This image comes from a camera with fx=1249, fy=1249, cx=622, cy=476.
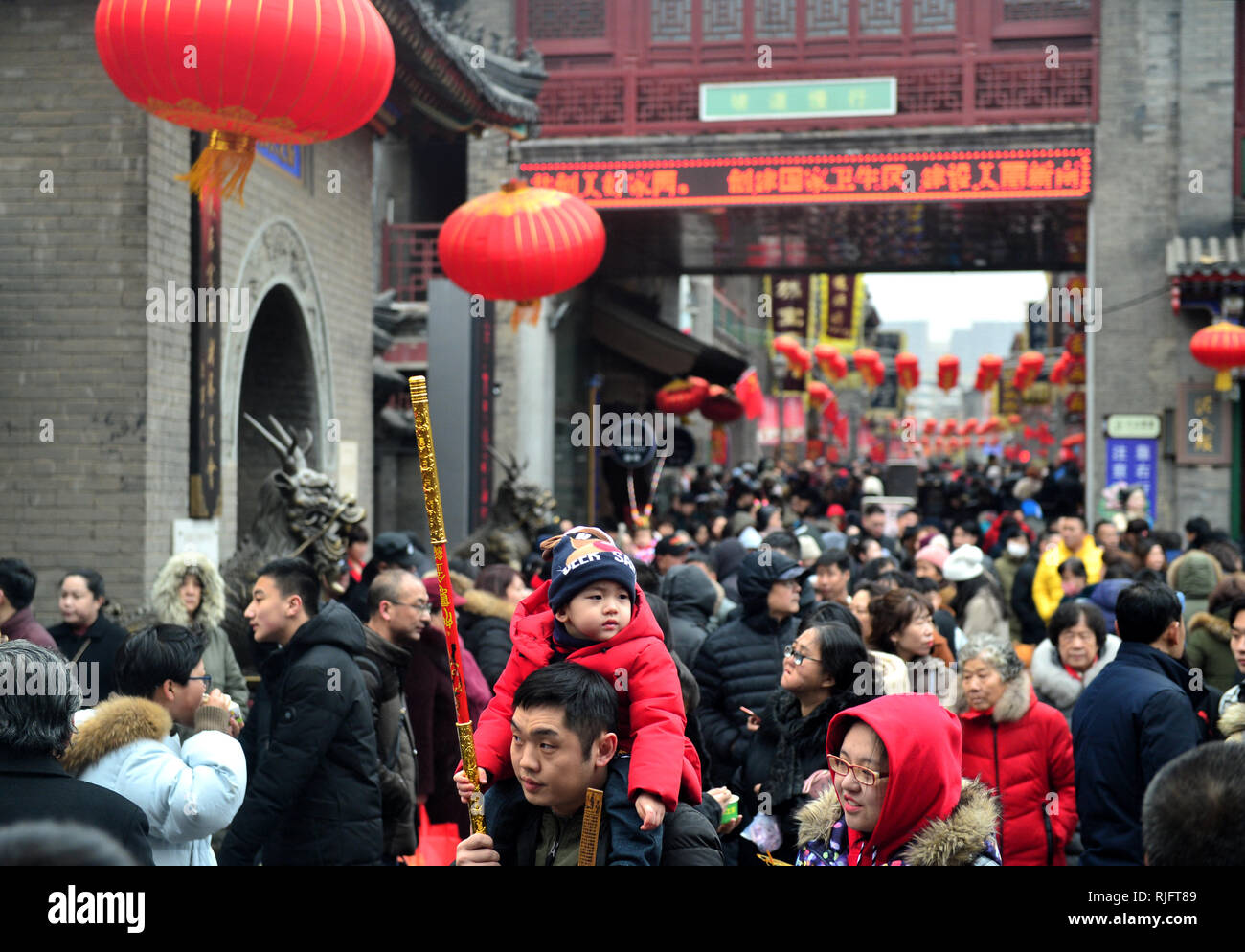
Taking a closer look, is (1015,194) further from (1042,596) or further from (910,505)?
(1042,596)

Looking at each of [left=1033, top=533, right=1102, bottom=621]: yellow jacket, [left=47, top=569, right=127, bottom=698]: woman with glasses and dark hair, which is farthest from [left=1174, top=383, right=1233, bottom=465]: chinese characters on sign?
[left=47, top=569, right=127, bottom=698]: woman with glasses and dark hair

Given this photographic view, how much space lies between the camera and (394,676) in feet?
15.9

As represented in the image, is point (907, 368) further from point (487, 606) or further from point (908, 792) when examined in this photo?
point (908, 792)

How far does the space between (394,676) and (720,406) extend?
19.5 meters

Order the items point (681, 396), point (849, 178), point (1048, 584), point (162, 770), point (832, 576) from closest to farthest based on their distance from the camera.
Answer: point (162, 770) → point (832, 576) → point (1048, 584) → point (849, 178) → point (681, 396)

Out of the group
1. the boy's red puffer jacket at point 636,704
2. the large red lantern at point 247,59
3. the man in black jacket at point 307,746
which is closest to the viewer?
the boy's red puffer jacket at point 636,704

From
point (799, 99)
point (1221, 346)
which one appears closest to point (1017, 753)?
point (1221, 346)

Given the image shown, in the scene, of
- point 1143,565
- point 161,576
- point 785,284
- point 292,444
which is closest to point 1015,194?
point 1143,565

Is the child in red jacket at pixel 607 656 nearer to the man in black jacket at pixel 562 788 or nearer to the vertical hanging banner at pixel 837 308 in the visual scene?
the man in black jacket at pixel 562 788

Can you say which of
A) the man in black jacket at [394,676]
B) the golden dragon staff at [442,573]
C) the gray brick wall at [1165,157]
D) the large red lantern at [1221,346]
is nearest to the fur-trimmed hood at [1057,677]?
the man in black jacket at [394,676]

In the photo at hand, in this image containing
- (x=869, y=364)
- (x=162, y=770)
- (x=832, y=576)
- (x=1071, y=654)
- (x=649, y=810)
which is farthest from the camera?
(x=869, y=364)

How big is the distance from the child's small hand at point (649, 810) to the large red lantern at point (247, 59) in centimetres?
371

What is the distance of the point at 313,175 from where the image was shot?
36.8 ft

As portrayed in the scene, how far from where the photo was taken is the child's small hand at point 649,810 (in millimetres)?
2559
